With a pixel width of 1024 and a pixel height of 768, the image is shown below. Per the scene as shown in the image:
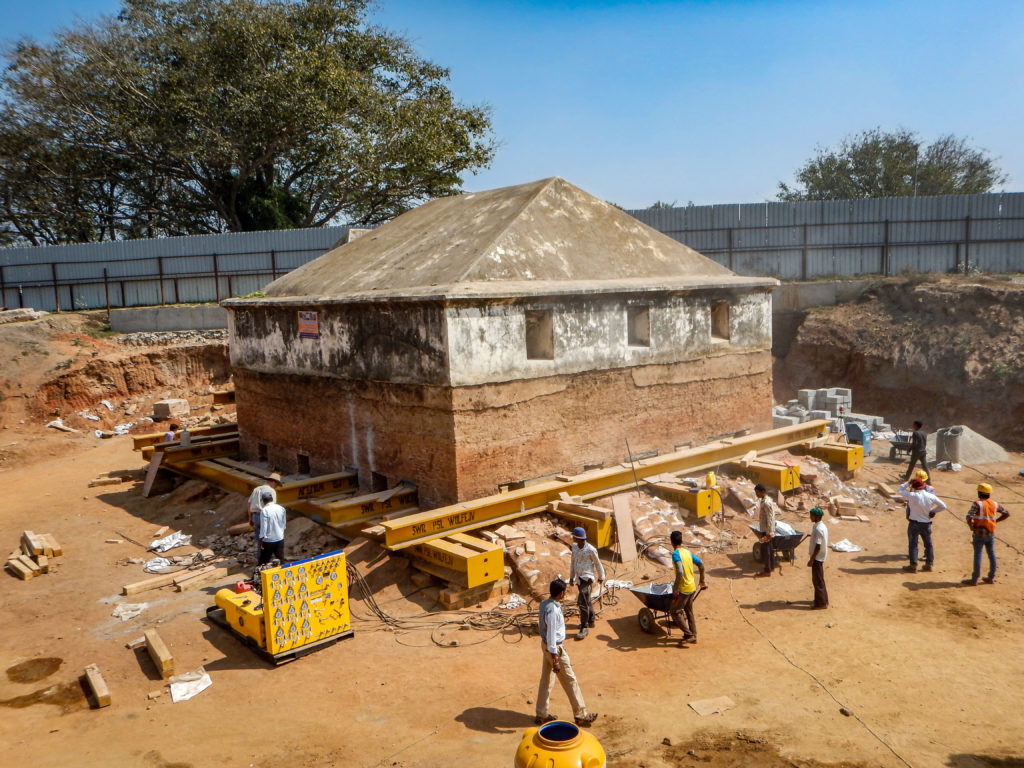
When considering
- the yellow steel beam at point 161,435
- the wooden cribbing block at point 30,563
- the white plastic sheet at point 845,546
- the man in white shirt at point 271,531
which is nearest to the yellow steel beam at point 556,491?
the man in white shirt at point 271,531

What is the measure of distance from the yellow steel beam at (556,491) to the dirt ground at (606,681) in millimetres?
880

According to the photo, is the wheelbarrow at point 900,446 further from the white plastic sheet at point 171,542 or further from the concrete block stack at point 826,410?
the white plastic sheet at point 171,542

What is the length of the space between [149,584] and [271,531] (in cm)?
227

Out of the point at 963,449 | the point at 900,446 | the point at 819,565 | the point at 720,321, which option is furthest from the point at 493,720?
the point at 963,449

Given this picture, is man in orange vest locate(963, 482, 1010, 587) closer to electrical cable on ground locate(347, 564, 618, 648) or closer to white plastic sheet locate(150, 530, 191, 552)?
electrical cable on ground locate(347, 564, 618, 648)

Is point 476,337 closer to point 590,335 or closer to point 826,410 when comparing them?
point 590,335

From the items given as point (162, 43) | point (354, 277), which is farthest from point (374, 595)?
point (162, 43)

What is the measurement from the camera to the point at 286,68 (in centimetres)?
2822

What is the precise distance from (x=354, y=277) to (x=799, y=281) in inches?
651

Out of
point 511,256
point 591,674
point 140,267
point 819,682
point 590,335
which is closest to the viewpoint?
point 819,682

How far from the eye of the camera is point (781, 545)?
431 inches

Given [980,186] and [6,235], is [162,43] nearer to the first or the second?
[6,235]

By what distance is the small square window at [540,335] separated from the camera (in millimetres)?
11859

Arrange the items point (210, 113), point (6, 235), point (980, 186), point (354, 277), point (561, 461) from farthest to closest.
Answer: point (980, 186) < point (6, 235) < point (210, 113) < point (354, 277) < point (561, 461)
